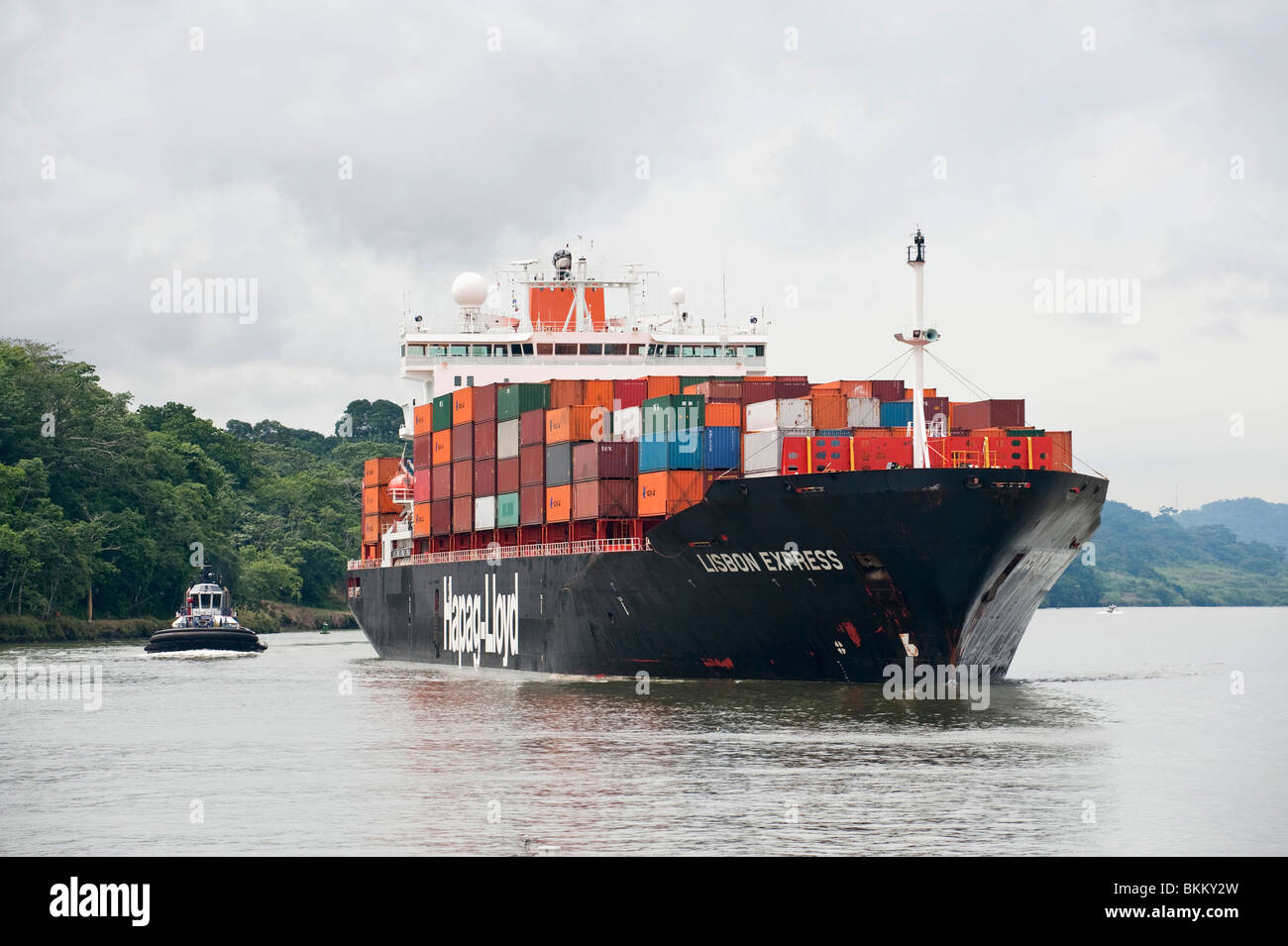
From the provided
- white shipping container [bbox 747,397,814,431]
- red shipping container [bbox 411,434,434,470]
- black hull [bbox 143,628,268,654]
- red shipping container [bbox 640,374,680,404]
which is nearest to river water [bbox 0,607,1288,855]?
white shipping container [bbox 747,397,814,431]

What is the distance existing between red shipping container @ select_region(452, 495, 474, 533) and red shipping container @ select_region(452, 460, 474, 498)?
24 centimetres

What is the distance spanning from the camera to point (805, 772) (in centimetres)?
3034

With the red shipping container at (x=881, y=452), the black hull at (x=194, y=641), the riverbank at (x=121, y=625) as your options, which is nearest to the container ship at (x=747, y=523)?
the red shipping container at (x=881, y=452)

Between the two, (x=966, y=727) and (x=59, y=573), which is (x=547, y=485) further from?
(x=59, y=573)

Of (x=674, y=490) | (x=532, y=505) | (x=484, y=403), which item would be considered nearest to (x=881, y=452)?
(x=674, y=490)

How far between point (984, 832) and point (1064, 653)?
6387 cm

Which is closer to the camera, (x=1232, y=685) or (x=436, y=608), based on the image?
(x=1232, y=685)

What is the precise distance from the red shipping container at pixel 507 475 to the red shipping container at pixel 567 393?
306 centimetres

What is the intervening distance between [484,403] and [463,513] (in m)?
5.10

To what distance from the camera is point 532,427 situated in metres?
54.4

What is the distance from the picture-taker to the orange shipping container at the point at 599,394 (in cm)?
5300

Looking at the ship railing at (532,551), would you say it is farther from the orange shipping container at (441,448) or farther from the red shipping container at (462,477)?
the orange shipping container at (441,448)

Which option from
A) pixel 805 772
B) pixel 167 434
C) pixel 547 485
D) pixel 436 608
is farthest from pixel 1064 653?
pixel 167 434

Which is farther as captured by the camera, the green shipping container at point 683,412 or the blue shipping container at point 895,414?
the blue shipping container at point 895,414
